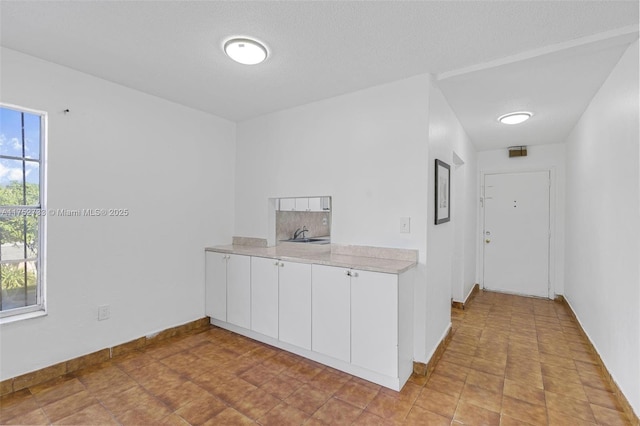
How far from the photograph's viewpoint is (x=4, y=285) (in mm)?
2199

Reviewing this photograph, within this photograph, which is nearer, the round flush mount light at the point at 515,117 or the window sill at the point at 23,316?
the window sill at the point at 23,316

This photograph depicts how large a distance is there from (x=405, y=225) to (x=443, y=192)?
Answer: 0.65 meters

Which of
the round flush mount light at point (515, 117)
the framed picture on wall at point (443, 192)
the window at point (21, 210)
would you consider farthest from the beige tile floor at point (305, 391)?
the round flush mount light at point (515, 117)

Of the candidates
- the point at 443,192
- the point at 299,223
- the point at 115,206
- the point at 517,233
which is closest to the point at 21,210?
Result: the point at 115,206

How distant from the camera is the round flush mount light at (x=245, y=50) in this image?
1.95 m

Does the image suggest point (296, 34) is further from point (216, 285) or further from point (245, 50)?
point (216, 285)

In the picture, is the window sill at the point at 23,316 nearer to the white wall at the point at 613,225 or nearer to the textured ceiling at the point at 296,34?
the textured ceiling at the point at 296,34

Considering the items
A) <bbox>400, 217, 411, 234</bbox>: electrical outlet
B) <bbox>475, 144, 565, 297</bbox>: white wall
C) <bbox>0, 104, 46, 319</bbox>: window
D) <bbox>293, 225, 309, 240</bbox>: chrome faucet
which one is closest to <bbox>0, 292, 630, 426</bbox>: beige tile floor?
<bbox>0, 104, 46, 319</bbox>: window

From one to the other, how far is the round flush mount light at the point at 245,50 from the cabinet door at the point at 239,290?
5.72 feet

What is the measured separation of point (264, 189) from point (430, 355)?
2.32m

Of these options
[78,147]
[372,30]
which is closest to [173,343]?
[78,147]

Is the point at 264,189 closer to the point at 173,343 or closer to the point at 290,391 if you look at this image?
the point at 173,343

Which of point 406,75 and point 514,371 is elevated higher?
point 406,75

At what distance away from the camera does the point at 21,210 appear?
2213 mm
